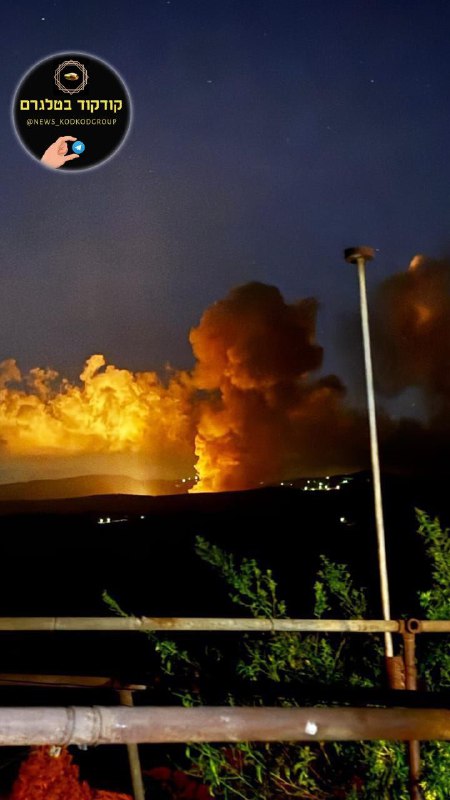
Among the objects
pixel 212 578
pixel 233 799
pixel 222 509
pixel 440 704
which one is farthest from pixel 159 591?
pixel 222 509

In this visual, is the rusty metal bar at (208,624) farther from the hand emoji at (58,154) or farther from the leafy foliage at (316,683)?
the hand emoji at (58,154)

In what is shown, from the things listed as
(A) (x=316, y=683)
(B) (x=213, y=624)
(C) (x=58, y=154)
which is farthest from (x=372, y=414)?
(C) (x=58, y=154)

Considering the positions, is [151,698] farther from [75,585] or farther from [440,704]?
[75,585]

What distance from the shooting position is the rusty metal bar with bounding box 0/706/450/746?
1.96m

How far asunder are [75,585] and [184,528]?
20202mm

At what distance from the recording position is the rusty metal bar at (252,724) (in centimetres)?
196

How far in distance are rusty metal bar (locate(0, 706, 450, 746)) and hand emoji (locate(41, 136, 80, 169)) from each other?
11928 millimetres

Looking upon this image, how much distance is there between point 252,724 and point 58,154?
12.4 metres

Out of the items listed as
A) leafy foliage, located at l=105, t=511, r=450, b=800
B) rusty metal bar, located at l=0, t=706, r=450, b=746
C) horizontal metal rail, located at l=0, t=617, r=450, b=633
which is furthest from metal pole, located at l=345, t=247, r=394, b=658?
rusty metal bar, located at l=0, t=706, r=450, b=746

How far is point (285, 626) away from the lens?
13.1 feet

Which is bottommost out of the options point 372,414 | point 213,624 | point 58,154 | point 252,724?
point 252,724

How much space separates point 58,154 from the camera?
12.9 metres

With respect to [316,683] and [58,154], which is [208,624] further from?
[58,154]

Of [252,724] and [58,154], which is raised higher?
[58,154]
